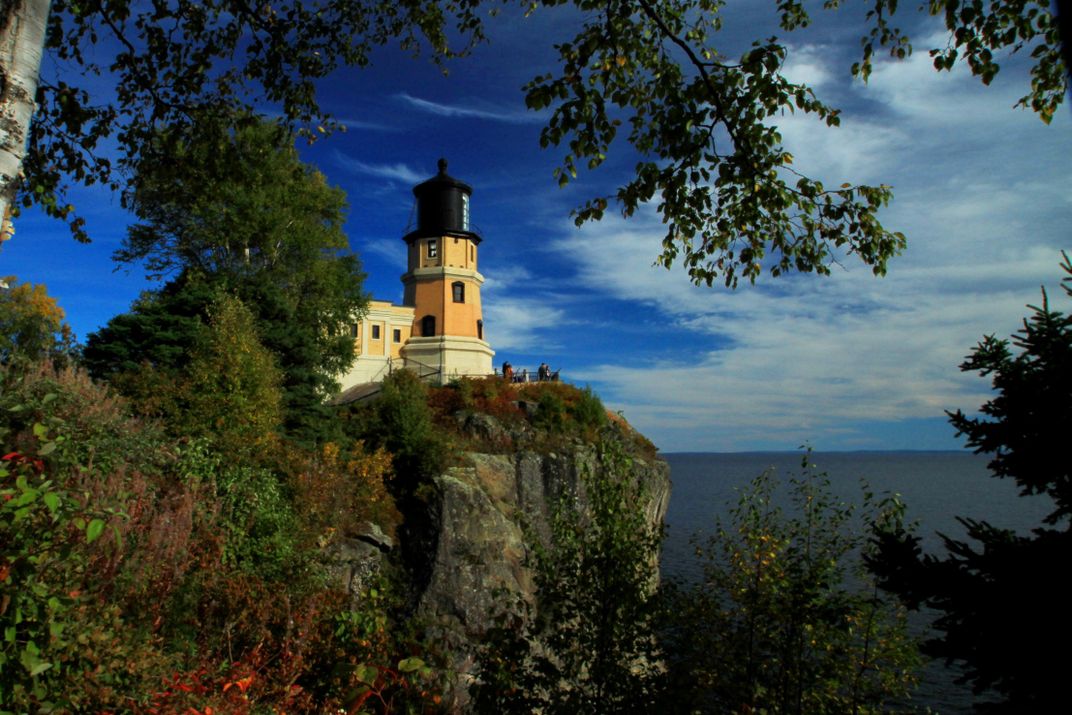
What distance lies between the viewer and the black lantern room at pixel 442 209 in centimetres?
4247

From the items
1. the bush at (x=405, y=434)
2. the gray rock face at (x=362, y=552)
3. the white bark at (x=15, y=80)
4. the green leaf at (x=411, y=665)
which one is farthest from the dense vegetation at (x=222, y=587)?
the bush at (x=405, y=434)

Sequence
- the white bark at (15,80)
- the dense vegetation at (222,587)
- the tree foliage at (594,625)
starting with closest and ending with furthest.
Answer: the white bark at (15,80)
the dense vegetation at (222,587)
the tree foliage at (594,625)

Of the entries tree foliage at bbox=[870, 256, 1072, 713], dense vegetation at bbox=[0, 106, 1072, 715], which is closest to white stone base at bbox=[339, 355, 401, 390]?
dense vegetation at bbox=[0, 106, 1072, 715]

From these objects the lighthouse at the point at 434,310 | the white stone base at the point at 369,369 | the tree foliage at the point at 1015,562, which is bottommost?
the tree foliage at the point at 1015,562

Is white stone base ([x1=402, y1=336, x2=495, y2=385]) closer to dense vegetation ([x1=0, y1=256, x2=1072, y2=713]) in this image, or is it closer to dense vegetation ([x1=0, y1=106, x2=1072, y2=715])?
dense vegetation ([x1=0, y1=106, x2=1072, y2=715])

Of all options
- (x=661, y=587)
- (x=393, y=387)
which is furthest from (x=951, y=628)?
(x=393, y=387)

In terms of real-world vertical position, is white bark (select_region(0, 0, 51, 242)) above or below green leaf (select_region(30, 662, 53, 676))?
above

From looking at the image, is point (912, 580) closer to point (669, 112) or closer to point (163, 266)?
point (669, 112)

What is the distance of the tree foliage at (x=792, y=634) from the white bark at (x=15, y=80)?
19.7 ft

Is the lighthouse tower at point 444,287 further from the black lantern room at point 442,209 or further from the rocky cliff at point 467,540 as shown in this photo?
the rocky cliff at point 467,540

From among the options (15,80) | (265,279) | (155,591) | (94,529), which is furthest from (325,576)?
(265,279)

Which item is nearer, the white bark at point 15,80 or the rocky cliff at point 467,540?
the white bark at point 15,80

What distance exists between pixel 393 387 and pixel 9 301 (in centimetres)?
3233

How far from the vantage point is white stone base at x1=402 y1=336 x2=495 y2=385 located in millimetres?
40938
